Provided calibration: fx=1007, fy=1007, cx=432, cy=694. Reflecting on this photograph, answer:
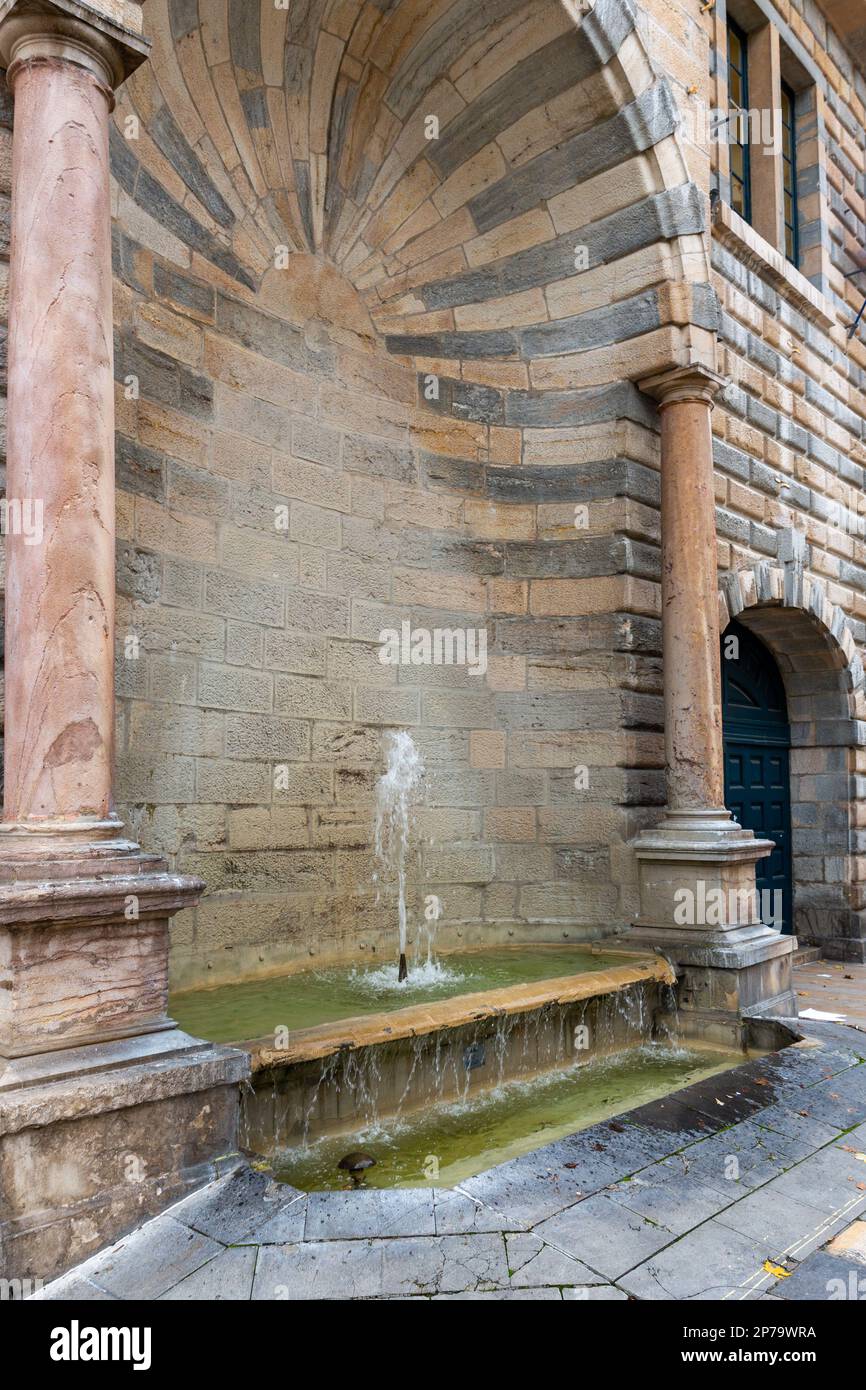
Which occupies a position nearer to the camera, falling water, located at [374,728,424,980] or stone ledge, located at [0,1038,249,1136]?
stone ledge, located at [0,1038,249,1136]

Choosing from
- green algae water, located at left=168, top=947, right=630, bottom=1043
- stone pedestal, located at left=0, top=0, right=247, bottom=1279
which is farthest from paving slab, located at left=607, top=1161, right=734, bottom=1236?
green algae water, located at left=168, top=947, right=630, bottom=1043

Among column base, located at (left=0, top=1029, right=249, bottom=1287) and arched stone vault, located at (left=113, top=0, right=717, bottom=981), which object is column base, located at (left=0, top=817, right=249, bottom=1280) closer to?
column base, located at (left=0, top=1029, right=249, bottom=1287)

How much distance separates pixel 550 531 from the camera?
6.66 meters

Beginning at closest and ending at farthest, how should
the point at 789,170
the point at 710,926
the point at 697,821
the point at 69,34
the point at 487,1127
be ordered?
the point at 69,34 → the point at 487,1127 → the point at 710,926 → the point at 697,821 → the point at 789,170

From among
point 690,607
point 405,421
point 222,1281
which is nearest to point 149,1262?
point 222,1281

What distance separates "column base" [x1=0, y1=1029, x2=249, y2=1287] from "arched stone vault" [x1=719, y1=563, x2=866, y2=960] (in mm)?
6718

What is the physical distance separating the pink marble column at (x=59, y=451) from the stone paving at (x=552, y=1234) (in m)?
1.24

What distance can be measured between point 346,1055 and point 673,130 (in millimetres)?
5956

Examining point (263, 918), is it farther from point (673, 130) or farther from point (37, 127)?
point (673, 130)

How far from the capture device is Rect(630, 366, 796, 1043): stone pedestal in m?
5.67

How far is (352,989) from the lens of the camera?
A: 4957mm

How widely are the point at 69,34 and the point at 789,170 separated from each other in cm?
816

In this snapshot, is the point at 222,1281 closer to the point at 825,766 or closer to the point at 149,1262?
the point at 149,1262

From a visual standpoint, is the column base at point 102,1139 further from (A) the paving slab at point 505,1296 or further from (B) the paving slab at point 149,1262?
(A) the paving slab at point 505,1296
